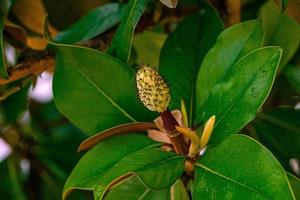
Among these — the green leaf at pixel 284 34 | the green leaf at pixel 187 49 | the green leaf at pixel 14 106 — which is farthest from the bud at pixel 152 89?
the green leaf at pixel 14 106

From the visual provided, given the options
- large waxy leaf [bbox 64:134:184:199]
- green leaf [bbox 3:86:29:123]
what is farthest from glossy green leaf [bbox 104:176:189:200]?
green leaf [bbox 3:86:29:123]

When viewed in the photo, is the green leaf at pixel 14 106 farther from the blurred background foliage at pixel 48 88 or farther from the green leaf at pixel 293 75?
the green leaf at pixel 293 75

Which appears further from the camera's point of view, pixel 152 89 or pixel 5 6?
pixel 5 6

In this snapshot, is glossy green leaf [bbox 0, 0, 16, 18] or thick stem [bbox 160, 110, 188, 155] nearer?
thick stem [bbox 160, 110, 188, 155]

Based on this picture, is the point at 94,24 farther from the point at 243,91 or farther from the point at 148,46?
Answer: the point at 243,91

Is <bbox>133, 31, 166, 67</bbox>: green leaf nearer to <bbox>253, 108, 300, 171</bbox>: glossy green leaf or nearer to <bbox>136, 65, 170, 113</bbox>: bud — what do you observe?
<bbox>253, 108, 300, 171</bbox>: glossy green leaf

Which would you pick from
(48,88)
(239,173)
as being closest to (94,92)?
(239,173)
